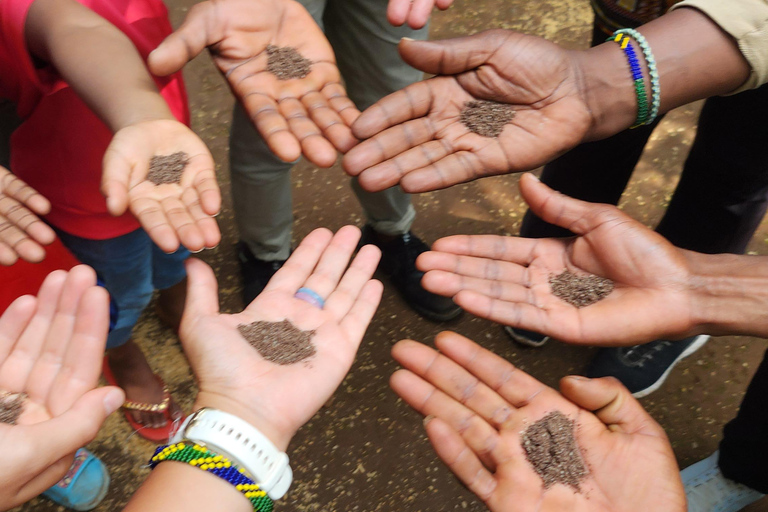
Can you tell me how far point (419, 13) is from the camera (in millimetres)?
1771

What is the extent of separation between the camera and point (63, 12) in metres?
1.67

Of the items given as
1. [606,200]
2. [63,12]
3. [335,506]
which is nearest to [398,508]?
[335,506]

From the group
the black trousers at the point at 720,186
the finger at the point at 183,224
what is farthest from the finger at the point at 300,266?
the black trousers at the point at 720,186

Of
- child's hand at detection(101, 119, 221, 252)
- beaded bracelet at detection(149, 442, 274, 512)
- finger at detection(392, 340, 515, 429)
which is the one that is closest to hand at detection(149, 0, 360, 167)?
child's hand at detection(101, 119, 221, 252)

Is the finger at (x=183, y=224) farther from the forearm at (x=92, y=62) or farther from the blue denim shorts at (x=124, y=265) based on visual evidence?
the blue denim shorts at (x=124, y=265)

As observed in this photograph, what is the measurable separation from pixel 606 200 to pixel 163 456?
2.07 metres

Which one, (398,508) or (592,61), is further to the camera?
(398,508)

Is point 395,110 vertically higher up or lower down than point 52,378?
higher up

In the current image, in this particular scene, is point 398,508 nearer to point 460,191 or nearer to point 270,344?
point 270,344

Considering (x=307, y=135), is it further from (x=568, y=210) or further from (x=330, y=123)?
(x=568, y=210)

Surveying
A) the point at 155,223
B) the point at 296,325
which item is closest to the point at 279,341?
the point at 296,325

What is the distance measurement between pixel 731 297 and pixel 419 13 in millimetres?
1300

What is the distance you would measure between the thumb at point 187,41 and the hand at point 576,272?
966 mm

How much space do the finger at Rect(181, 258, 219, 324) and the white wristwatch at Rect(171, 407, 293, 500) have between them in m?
0.27
